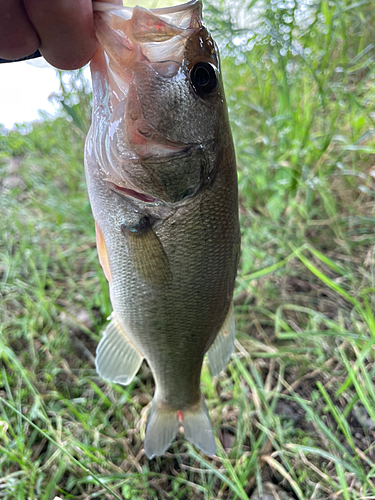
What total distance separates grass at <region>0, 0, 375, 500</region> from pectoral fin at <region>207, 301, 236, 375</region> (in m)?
0.44

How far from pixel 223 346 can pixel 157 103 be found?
0.91 metres

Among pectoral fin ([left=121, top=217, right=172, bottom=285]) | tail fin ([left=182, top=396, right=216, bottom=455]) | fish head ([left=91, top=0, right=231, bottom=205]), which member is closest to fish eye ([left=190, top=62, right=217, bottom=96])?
fish head ([left=91, top=0, right=231, bottom=205])

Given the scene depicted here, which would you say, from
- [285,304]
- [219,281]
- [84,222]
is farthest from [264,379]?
[84,222]

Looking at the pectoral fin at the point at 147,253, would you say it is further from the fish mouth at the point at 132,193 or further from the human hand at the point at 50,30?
the human hand at the point at 50,30

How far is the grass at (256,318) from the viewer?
1.47 m

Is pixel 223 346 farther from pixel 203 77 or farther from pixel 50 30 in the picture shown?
pixel 50 30

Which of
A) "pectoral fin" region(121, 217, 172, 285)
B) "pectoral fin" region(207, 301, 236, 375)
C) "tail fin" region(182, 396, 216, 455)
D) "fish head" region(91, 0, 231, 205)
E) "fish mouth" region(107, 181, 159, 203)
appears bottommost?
"tail fin" region(182, 396, 216, 455)

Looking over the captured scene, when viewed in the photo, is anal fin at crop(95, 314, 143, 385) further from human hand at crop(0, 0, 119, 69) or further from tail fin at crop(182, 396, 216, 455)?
human hand at crop(0, 0, 119, 69)

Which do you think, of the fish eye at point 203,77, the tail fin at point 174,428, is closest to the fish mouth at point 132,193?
the fish eye at point 203,77

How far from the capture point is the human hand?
2.59ft

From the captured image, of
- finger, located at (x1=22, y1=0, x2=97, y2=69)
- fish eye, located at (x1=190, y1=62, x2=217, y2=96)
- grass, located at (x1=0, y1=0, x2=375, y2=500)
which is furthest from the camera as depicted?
grass, located at (x1=0, y1=0, x2=375, y2=500)

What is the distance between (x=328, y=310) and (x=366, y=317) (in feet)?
1.51

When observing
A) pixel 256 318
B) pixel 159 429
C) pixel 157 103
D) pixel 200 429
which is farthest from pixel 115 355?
pixel 256 318

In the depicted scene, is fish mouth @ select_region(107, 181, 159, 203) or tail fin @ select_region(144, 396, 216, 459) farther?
tail fin @ select_region(144, 396, 216, 459)
